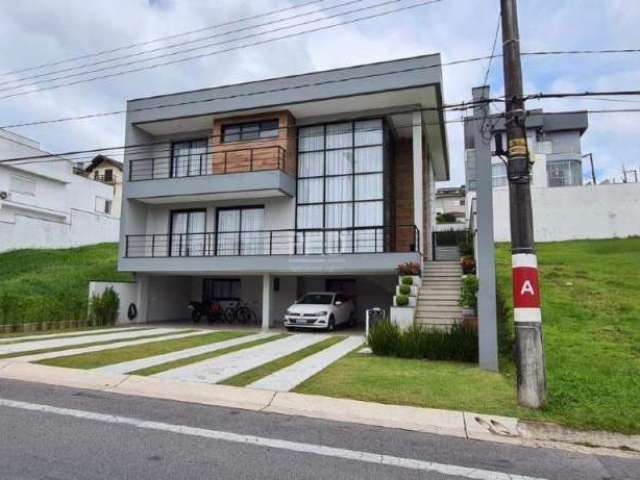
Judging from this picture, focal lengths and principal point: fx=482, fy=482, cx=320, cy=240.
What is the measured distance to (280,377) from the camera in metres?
8.40

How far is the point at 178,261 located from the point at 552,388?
14113mm

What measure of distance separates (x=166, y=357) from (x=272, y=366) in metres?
2.50

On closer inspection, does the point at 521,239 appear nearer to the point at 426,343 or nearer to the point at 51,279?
the point at 426,343

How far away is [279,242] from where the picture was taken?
18750mm

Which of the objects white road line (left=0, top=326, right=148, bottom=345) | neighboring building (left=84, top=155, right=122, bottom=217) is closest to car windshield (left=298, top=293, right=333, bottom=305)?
white road line (left=0, top=326, right=148, bottom=345)

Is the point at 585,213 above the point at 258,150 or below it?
below

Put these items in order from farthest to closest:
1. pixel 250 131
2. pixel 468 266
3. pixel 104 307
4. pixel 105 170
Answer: pixel 105 170 → pixel 250 131 → pixel 104 307 → pixel 468 266

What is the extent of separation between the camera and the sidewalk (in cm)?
553

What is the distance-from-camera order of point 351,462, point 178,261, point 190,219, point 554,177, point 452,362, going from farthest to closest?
point 554,177
point 190,219
point 178,261
point 452,362
point 351,462

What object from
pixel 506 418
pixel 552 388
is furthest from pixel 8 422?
pixel 552 388

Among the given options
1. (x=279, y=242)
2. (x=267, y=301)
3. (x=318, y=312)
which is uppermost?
(x=279, y=242)

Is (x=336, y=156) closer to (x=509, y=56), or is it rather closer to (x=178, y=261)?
(x=178, y=261)

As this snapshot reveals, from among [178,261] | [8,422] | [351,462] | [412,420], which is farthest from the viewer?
[178,261]

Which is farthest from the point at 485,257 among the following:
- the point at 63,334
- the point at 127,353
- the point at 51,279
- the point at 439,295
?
the point at 51,279
